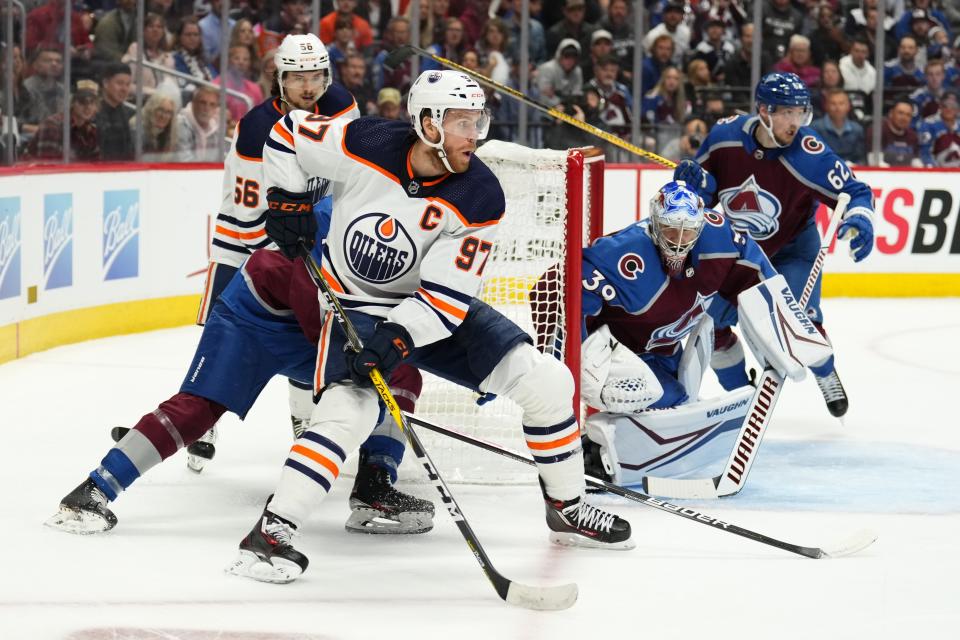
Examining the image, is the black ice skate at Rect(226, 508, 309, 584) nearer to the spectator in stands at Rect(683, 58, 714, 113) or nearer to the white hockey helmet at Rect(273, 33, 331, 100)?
the white hockey helmet at Rect(273, 33, 331, 100)

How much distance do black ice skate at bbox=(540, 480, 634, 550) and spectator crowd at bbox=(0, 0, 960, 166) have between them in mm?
3941

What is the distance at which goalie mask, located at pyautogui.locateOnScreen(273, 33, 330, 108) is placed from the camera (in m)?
4.04

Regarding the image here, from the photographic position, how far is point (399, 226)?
3.14 meters

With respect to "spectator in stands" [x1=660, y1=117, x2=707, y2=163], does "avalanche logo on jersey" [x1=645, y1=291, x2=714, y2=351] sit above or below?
above

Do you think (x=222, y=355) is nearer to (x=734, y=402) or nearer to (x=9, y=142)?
(x=734, y=402)

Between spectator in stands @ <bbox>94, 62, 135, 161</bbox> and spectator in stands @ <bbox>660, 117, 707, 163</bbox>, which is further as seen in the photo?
spectator in stands @ <bbox>660, 117, 707, 163</bbox>

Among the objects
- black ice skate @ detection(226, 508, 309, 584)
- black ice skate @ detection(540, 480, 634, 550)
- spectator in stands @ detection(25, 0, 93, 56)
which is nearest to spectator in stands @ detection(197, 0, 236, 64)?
spectator in stands @ detection(25, 0, 93, 56)

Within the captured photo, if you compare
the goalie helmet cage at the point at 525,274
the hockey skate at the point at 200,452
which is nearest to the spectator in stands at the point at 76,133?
the hockey skate at the point at 200,452

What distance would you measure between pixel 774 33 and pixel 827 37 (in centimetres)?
38

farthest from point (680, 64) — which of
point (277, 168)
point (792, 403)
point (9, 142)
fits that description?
point (277, 168)

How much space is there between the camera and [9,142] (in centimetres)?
581

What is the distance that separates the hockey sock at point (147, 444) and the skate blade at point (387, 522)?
0.44 metres

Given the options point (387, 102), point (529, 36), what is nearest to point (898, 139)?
point (529, 36)

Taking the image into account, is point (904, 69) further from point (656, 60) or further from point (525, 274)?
point (525, 274)
